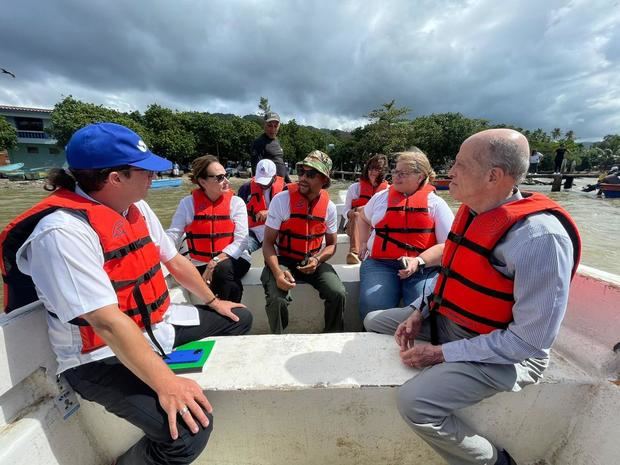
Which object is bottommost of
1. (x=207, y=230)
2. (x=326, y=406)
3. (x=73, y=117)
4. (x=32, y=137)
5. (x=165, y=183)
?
(x=165, y=183)

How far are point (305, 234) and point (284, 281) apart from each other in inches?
18.6

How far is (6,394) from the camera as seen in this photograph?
120cm

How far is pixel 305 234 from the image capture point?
2.60 metres

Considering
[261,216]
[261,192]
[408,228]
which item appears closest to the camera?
[408,228]

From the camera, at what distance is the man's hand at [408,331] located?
60.6 inches

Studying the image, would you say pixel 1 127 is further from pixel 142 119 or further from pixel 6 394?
pixel 6 394

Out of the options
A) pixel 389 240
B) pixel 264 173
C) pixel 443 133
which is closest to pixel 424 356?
pixel 389 240

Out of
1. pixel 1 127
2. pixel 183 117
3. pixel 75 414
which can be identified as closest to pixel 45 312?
pixel 75 414

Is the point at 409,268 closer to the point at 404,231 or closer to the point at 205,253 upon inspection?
the point at 404,231

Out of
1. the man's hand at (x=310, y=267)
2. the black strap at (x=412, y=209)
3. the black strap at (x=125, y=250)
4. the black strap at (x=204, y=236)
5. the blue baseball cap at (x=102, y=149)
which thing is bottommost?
the man's hand at (x=310, y=267)

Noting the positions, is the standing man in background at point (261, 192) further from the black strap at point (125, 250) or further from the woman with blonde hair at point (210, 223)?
the black strap at point (125, 250)

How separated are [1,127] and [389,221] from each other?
3444cm

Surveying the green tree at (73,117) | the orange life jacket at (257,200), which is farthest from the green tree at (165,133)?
the orange life jacket at (257,200)

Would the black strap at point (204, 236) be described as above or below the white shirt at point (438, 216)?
below
